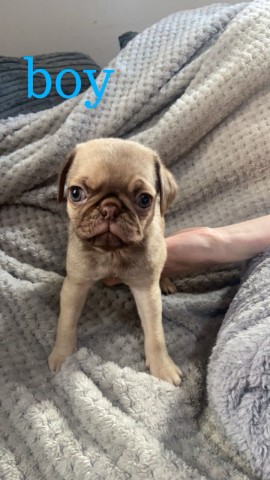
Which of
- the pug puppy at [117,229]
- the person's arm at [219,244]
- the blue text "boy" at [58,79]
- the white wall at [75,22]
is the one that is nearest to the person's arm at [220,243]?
the person's arm at [219,244]

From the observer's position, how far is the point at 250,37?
1.52 m

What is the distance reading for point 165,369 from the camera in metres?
A: 1.25

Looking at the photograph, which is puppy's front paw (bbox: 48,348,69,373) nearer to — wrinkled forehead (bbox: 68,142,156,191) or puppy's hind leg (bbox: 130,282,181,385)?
puppy's hind leg (bbox: 130,282,181,385)

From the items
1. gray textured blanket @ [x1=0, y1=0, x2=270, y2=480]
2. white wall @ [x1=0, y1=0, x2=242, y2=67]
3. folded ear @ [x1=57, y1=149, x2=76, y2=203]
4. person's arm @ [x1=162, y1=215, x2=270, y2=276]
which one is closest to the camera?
gray textured blanket @ [x1=0, y1=0, x2=270, y2=480]

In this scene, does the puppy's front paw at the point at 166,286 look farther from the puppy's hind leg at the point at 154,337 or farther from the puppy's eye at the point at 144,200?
the puppy's eye at the point at 144,200

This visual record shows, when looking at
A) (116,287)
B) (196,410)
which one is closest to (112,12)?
(116,287)

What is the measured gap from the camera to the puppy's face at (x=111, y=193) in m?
1.08

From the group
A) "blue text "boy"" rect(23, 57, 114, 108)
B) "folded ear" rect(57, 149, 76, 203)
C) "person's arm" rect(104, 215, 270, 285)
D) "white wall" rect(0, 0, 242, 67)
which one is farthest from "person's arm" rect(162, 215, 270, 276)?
"white wall" rect(0, 0, 242, 67)

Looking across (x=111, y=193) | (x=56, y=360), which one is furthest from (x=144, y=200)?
(x=56, y=360)

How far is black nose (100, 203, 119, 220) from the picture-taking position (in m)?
1.06

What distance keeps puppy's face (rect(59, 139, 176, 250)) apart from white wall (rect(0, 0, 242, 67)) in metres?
1.04

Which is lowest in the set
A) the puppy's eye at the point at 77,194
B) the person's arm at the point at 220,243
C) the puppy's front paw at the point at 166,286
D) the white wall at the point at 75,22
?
the puppy's front paw at the point at 166,286

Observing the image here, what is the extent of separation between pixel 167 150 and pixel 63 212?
0.40m

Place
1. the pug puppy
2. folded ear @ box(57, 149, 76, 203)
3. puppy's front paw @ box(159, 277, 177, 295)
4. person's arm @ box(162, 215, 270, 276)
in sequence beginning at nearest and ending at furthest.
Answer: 1. the pug puppy
2. folded ear @ box(57, 149, 76, 203)
3. person's arm @ box(162, 215, 270, 276)
4. puppy's front paw @ box(159, 277, 177, 295)
